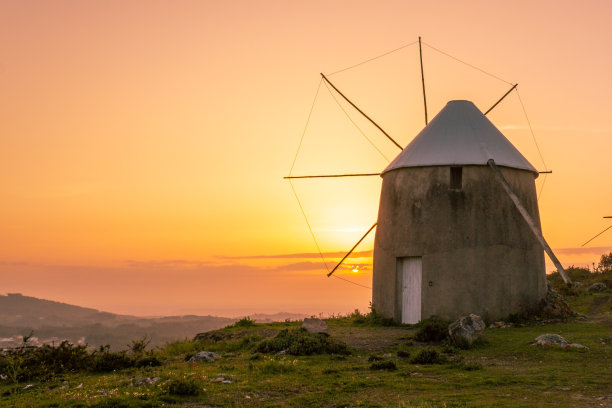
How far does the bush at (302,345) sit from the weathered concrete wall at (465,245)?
5.87 meters

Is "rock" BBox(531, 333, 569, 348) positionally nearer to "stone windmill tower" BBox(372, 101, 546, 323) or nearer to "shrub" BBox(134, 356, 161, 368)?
"stone windmill tower" BBox(372, 101, 546, 323)

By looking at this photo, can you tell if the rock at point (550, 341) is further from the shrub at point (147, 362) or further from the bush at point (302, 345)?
the shrub at point (147, 362)

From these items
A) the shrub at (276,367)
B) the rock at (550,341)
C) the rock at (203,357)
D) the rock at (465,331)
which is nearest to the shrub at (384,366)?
the shrub at (276,367)

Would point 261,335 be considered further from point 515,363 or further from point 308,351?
point 515,363

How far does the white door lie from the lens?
2297cm

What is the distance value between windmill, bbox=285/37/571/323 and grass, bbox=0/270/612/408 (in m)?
3.30

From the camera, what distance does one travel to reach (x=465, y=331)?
17703mm

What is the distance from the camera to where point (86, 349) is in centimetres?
1675

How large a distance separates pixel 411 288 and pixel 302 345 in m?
7.21

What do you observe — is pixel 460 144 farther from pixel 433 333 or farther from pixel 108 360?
pixel 108 360

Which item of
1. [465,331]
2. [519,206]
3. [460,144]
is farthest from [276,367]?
[460,144]

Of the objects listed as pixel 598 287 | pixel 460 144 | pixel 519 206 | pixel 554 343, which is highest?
pixel 460 144

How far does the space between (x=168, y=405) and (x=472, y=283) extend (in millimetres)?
13802

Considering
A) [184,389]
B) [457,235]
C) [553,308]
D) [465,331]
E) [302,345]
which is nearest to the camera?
[184,389]
